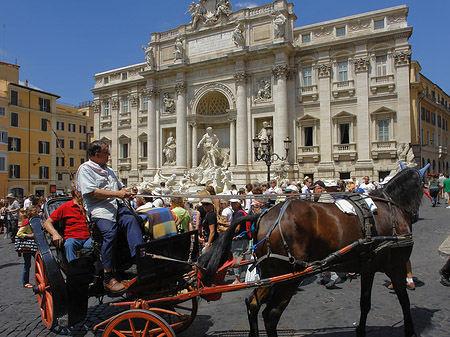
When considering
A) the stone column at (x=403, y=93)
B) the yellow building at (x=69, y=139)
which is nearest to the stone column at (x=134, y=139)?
the yellow building at (x=69, y=139)

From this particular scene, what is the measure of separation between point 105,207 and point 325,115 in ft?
71.4

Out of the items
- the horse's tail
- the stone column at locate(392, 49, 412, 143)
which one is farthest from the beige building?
the horse's tail

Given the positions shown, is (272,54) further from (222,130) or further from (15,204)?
(15,204)

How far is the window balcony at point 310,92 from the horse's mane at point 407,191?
20451 mm

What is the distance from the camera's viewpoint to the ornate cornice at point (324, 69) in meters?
24.0

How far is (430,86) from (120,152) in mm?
→ 33064

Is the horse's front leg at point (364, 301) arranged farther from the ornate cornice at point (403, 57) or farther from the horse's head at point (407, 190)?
the ornate cornice at point (403, 57)

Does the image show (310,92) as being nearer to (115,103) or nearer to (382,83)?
(382,83)

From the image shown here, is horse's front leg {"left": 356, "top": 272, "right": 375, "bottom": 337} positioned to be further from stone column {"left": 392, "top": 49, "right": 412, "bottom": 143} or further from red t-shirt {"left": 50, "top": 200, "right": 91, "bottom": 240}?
stone column {"left": 392, "top": 49, "right": 412, "bottom": 143}

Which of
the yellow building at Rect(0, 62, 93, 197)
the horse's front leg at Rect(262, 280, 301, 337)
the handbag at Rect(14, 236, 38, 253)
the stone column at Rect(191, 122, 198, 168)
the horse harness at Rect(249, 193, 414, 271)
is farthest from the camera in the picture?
the yellow building at Rect(0, 62, 93, 197)

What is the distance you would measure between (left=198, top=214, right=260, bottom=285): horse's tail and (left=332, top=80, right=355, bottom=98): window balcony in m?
21.3

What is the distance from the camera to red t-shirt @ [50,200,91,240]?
482 cm

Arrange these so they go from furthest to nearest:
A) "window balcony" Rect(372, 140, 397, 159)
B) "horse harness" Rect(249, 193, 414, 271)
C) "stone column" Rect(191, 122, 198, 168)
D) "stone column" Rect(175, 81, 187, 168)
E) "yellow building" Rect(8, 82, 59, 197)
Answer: "yellow building" Rect(8, 82, 59, 197) → "stone column" Rect(175, 81, 187, 168) → "stone column" Rect(191, 122, 198, 168) → "window balcony" Rect(372, 140, 397, 159) → "horse harness" Rect(249, 193, 414, 271)

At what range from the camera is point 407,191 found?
4855 mm
